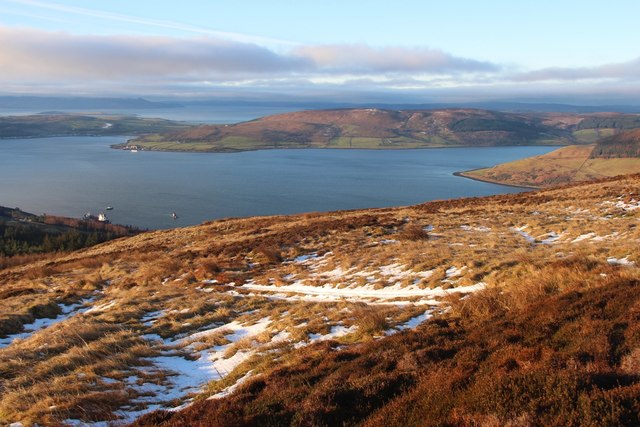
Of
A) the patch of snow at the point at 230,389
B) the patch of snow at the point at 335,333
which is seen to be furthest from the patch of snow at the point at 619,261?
the patch of snow at the point at 230,389

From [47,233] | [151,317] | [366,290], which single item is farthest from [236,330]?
[47,233]

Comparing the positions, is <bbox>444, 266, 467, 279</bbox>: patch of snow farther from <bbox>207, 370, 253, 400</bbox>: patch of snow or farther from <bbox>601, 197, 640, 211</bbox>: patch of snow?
<bbox>601, 197, 640, 211</bbox>: patch of snow

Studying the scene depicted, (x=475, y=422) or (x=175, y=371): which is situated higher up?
(x=475, y=422)

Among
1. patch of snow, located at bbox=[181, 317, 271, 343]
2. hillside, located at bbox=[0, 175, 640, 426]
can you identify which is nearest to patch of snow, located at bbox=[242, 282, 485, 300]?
hillside, located at bbox=[0, 175, 640, 426]

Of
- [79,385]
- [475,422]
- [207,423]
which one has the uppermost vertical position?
[475,422]

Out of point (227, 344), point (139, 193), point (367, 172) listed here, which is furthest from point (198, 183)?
point (227, 344)

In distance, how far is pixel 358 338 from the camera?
34.9 feet

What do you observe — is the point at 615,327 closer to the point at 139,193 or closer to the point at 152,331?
the point at 152,331

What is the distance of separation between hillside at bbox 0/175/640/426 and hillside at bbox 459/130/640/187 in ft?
528

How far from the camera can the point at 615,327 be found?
322 inches

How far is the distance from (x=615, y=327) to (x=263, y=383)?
6.39 m

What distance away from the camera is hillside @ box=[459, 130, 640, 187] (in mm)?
163375

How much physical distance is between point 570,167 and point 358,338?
19680 centimetres

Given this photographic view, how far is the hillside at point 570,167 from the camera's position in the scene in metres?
163
